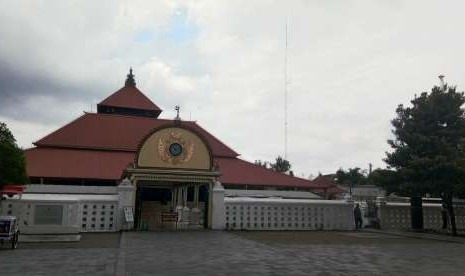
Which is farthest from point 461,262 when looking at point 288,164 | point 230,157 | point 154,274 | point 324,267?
point 288,164

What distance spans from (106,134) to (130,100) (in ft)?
20.6

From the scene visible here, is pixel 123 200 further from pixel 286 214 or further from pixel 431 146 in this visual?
pixel 431 146

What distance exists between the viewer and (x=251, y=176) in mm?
30641

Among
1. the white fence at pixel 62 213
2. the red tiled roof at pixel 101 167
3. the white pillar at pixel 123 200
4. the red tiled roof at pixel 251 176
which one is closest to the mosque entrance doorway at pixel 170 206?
the white pillar at pixel 123 200

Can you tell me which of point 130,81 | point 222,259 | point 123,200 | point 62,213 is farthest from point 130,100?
point 222,259

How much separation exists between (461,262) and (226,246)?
5.93 m

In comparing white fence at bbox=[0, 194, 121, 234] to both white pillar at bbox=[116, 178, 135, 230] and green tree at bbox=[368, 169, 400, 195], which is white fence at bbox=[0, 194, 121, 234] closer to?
white pillar at bbox=[116, 178, 135, 230]

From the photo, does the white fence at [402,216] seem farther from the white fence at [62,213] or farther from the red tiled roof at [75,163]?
the red tiled roof at [75,163]

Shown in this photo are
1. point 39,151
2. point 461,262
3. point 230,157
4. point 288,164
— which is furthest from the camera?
point 288,164

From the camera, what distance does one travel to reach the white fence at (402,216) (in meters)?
23.7

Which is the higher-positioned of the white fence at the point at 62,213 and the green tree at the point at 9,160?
the green tree at the point at 9,160

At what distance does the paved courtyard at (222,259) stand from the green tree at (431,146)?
5.28 metres

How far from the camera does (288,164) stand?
266 feet

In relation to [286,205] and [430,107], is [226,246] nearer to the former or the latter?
[286,205]
